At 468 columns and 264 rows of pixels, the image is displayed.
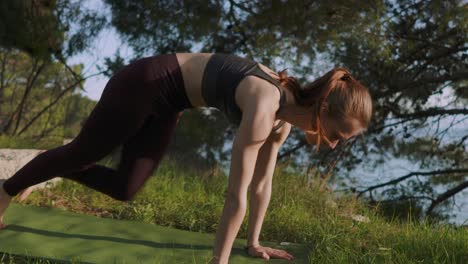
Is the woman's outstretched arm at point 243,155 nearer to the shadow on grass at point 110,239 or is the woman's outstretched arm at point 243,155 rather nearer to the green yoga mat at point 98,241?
the green yoga mat at point 98,241

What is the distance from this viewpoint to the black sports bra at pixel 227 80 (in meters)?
1.88

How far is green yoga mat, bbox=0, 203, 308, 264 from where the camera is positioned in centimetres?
212

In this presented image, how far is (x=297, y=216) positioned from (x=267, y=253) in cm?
76

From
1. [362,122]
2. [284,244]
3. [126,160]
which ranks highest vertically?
[362,122]

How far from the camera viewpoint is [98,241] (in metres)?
2.32

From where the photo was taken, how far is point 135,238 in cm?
241

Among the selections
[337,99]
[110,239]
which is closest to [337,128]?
[337,99]

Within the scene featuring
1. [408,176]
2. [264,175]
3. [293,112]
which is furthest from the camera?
[408,176]

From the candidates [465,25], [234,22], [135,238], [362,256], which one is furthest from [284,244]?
[234,22]

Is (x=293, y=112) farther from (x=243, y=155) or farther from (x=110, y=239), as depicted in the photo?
(x=110, y=239)

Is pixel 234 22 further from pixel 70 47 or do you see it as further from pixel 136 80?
pixel 136 80

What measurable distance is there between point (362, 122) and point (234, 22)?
12.1 ft

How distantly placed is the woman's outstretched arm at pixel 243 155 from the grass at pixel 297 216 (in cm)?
61

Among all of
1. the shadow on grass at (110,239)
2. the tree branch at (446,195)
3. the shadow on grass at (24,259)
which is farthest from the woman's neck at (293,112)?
the tree branch at (446,195)
